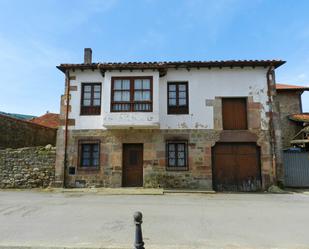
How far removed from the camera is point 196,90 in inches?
589

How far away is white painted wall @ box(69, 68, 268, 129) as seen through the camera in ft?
48.2

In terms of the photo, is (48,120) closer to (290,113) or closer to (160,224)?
(290,113)

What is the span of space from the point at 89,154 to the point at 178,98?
18.9ft

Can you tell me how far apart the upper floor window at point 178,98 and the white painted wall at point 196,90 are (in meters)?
0.24

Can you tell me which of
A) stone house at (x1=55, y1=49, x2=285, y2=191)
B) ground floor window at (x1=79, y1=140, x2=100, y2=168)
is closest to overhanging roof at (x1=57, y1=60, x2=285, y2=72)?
stone house at (x1=55, y1=49, x2=285, y2=191)

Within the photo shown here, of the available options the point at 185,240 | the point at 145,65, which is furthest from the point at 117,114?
the point at 185,240

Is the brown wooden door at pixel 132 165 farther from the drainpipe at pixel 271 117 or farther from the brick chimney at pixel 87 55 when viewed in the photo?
the drainpipe at pixel 271 117

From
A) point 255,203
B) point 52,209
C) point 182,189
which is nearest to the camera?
point 52,209

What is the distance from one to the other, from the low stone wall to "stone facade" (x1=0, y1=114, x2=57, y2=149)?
259 centimetres

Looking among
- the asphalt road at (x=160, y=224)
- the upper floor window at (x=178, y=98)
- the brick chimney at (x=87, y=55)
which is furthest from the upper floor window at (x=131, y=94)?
the asphalt road at (x=160, y=224)

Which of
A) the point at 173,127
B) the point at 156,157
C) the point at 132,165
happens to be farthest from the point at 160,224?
the point at 173,127

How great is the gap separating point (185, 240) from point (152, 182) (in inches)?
350

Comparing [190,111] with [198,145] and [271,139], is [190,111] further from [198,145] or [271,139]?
[271,139]

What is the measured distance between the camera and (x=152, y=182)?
47.1 ft
